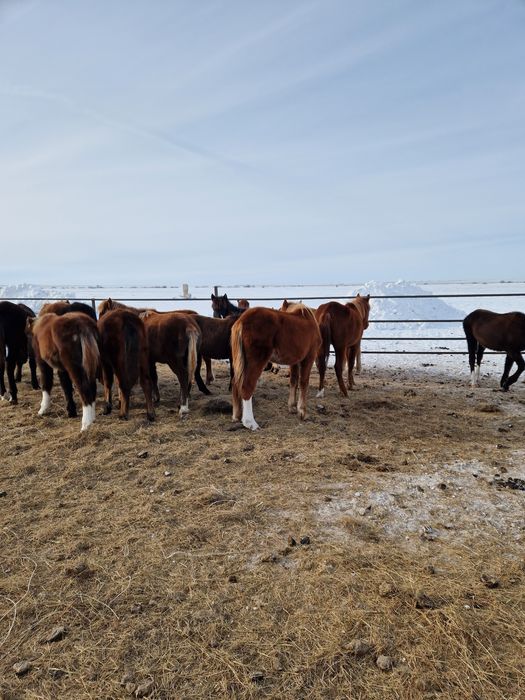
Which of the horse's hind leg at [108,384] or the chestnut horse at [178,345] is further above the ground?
the chestnut horse at [178,345]

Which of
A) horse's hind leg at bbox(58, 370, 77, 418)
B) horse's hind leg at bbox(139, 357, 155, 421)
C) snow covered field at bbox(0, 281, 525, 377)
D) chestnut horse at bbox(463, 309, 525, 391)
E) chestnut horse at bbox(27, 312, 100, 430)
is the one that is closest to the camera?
chestnut horse at bbox(27, 312, 100, 430)

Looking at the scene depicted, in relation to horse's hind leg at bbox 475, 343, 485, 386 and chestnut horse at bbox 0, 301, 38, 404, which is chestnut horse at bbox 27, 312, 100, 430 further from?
horse's hind leg at bbox 475, 343, 485, 386

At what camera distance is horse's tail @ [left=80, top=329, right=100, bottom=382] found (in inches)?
197

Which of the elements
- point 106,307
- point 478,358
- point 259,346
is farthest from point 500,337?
point 106,307

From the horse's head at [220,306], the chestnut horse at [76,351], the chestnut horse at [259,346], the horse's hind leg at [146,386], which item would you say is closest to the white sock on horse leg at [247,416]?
the chestnut horse at [259,346]

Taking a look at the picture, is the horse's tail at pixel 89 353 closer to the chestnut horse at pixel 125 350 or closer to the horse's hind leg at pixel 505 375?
the chestnut horse at pixel 125 350

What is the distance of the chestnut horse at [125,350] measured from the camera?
5.36m

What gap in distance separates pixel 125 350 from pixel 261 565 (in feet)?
11.5

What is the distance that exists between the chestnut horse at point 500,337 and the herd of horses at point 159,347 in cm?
254

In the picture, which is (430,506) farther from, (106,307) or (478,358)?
(106,307)

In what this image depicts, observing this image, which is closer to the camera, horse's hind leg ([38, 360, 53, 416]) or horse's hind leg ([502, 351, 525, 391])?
horse's hind leg ([38, 360, 53, 416])

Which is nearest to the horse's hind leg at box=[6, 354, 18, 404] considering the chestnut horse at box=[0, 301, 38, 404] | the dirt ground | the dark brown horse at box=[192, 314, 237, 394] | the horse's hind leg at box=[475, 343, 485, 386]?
the chestnut horse at box=[0, 301, 38, 404]

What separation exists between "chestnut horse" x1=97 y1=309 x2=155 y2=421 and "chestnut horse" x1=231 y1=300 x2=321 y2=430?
1.21 metres

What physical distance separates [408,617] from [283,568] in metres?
0.75
